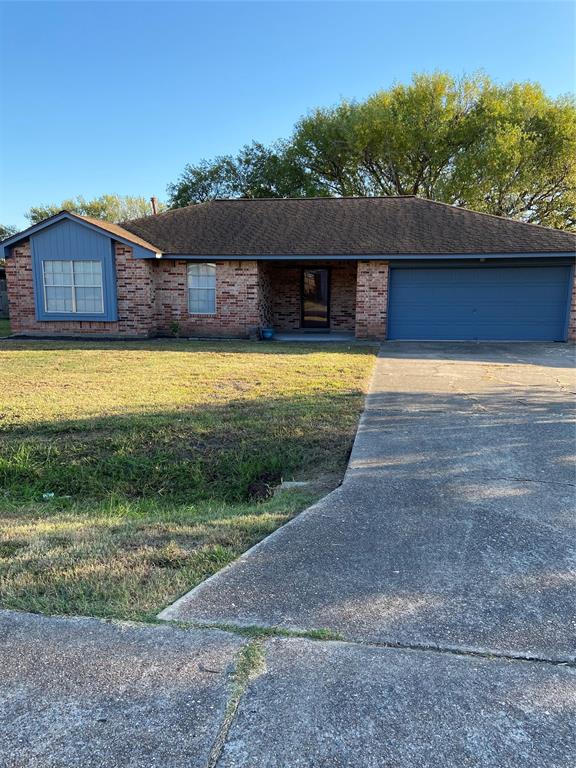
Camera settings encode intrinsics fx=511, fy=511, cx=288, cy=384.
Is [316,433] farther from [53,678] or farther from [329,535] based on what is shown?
[53,678]

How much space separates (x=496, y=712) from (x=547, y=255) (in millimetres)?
14690

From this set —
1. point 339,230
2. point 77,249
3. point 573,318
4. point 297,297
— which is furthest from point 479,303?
point 77,249

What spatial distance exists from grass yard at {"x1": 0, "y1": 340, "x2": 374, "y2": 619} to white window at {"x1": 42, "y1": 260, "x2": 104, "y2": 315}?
6.30 metres

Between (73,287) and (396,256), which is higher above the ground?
(396,256)

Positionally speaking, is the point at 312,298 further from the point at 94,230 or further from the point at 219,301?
the point at 94,230

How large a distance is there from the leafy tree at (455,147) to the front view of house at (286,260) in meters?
11.1

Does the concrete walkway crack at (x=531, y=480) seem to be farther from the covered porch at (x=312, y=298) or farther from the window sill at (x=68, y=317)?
the window sill at (x=68, y=317)

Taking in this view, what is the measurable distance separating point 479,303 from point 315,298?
19.1ft

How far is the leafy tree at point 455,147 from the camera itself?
1006 inches

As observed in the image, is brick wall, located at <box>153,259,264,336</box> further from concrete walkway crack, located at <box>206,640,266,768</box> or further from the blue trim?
concrete walkway crack, located at <box>206,640,266,768</box>

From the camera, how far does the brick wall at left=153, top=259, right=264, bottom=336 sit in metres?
16.0

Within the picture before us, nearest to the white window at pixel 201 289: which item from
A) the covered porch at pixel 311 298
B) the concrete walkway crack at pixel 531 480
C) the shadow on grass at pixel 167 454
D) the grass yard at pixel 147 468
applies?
the covered porch at pixel 311 298

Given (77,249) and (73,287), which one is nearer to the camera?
(77,249)

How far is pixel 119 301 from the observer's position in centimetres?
1566
